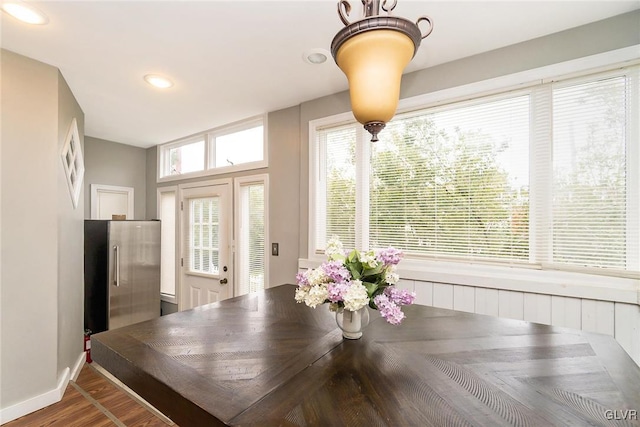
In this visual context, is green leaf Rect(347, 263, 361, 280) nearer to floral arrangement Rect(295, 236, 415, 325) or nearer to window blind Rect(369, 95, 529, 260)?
floral arrangement Rect(295, 236, 415, 325)

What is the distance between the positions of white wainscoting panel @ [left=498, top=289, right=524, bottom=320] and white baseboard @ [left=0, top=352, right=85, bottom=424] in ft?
10.7

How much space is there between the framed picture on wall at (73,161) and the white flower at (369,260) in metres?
2.62

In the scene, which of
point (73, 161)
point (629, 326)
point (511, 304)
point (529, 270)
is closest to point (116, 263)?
point (73, 161)

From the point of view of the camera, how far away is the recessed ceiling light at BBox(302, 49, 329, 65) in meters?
1.94

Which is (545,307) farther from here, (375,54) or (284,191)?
(284,191)

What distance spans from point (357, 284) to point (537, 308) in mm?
1414

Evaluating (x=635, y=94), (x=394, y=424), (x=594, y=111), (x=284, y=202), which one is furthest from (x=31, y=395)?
(x=635, y=94)

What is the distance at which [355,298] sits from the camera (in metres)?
0.99

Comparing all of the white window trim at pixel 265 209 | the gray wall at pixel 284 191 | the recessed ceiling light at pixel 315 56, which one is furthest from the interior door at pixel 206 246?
the recessed ceiling light at pixel 315 56

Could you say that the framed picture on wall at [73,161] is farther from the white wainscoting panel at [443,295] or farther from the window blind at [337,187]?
the white wainscoting panel at [443,295]

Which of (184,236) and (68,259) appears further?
(184,236)

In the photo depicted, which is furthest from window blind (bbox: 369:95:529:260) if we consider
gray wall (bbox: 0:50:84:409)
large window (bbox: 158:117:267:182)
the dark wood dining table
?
gray wall (bbox: 0:50:84:409)

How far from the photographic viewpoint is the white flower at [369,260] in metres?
1.08

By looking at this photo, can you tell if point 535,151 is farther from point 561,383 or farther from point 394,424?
point 394,424
